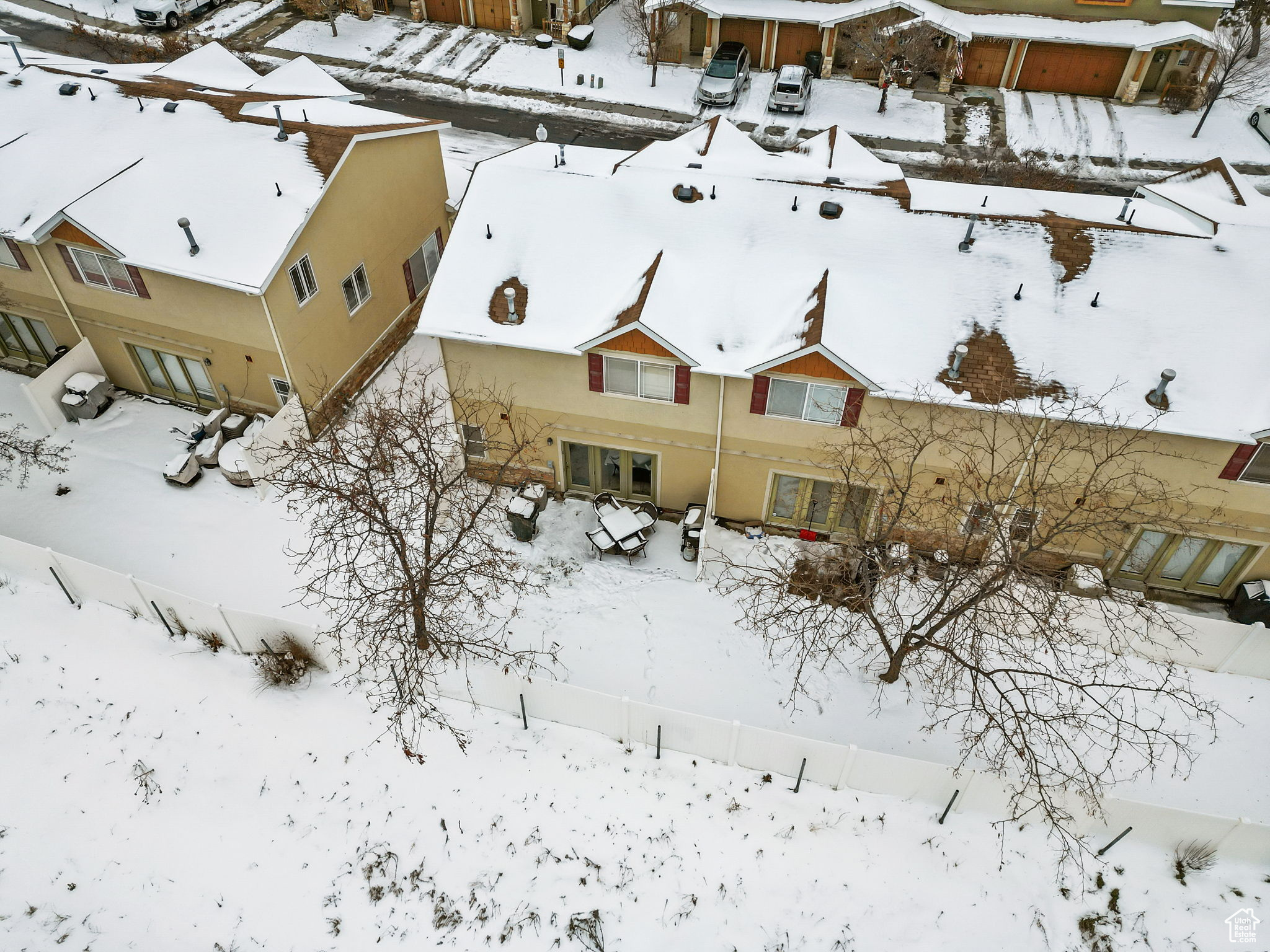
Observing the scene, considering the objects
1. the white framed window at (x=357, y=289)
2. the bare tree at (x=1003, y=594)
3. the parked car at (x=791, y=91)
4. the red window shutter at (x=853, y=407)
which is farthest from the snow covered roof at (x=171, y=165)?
the parked car at (x=791, y=91)

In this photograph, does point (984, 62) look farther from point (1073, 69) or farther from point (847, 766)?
point (847, 766)

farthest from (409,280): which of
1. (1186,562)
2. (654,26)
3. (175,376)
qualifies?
(1186,562)

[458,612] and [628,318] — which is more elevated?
[628,318]

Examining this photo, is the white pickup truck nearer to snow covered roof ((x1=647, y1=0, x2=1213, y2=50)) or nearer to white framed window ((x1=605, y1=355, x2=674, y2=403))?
snow covered roof ((x1=647, y1=0, x2=1213, y2=50))

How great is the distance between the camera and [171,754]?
16469 mm

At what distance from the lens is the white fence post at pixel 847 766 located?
49.9 ft

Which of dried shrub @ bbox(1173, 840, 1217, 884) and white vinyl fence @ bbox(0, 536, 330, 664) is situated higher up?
A: white vinyl fence @ bbox(0, 536, 330, 664)

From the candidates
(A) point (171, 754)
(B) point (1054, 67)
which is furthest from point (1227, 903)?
(B) point (1054, 67)

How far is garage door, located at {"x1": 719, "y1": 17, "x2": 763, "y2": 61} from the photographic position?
127ft

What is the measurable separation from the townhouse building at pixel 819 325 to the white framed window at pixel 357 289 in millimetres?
5631

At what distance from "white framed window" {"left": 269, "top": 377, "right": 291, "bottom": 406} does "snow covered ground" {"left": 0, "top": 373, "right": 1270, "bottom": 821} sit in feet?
8.62

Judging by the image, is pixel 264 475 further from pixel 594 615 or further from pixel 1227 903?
pixel 1227 903

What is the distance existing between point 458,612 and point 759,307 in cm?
953

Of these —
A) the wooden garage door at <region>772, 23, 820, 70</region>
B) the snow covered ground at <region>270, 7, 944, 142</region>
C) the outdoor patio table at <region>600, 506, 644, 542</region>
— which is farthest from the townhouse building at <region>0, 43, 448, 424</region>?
the wooden garage door at <region>772, 23, 820, 70</region>
